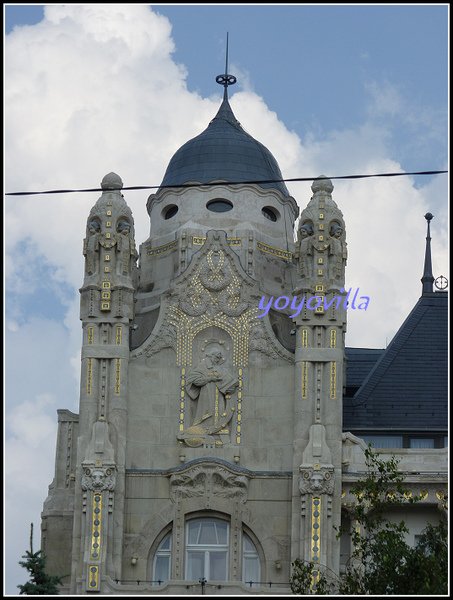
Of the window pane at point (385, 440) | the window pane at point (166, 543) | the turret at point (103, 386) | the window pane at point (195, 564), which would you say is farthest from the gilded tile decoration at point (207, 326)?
the window pane at point (195, 564)

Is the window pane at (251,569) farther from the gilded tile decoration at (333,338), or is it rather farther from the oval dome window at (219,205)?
the oval dome window at (219,205)

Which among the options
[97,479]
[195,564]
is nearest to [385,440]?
[195,564]

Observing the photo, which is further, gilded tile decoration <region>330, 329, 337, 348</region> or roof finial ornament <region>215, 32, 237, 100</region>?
roof finial ornament <region>215, 32, 237, 100</region>

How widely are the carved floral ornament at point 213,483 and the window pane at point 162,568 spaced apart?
2030 millimetres

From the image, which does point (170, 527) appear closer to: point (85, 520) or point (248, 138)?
point (85, 520)

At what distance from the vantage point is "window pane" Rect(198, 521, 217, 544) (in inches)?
2479

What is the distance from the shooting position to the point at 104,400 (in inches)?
2510

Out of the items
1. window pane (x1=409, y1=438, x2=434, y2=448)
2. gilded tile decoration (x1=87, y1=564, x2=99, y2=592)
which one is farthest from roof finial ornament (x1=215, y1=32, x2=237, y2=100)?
gilded tile decoration (x1=87, y1=564, x2=99, y2=592)

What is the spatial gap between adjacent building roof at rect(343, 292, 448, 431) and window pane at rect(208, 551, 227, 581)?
6.64 m

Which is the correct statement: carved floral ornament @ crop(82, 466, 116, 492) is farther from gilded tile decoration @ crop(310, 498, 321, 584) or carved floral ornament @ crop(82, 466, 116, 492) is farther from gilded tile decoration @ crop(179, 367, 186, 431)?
gilded tile decoration @ crop(310, 498, 321, 584)

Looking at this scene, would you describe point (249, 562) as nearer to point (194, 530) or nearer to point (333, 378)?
point (194, 530)

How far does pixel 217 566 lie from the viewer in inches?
2467

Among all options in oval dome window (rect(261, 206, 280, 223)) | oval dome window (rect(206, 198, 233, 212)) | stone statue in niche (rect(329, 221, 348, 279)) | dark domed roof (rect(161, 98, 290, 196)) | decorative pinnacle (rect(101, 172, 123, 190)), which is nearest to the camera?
stone statue in niche (rect(329, 221, 348, 279))

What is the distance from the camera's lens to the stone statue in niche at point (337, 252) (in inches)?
2544
